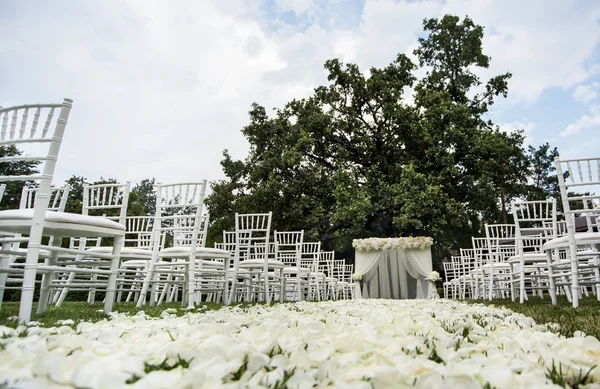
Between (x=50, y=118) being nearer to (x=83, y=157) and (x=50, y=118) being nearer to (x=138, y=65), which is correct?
(x=138, y=65)

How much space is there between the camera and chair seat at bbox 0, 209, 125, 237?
2.29m

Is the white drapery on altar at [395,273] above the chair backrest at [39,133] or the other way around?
the other way around

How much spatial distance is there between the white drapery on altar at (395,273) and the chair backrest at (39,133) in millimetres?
6796

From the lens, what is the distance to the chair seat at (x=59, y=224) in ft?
7.53

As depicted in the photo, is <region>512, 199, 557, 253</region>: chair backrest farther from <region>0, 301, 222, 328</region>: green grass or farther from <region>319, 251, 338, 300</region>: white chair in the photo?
<region>319, 251, 338, 300</region>: white chair

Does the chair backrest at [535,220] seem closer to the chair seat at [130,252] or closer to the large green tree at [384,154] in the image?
the chair seat at [130,252]

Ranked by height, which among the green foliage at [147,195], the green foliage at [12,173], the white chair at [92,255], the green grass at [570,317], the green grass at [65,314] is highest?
the green foliage at [147,195]

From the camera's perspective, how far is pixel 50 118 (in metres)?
2.31

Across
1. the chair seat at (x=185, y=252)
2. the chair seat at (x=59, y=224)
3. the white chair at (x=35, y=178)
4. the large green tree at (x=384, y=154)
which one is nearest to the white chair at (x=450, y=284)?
the large green tree at (x=384, y=154)

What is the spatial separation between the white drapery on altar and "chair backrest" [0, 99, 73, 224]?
680cm

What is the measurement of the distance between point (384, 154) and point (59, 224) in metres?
13.0

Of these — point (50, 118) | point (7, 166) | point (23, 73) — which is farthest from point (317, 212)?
point (7, 166)

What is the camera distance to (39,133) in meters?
2.31

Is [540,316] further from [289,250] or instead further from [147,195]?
[147,195]
